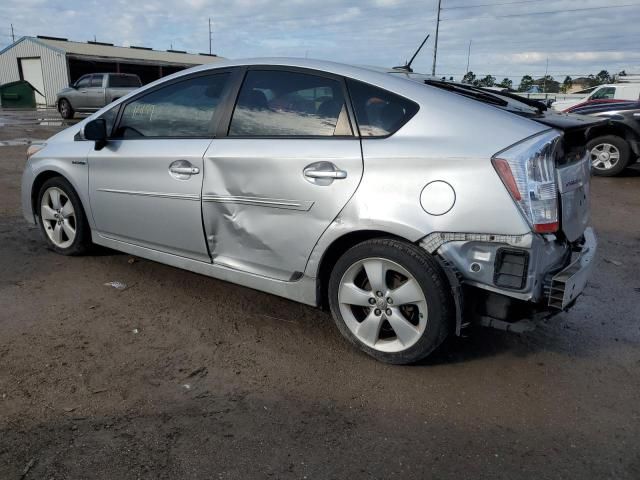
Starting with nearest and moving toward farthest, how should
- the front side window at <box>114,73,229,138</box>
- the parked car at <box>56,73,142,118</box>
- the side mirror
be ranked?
the front side window at <box>114,73,229,138</box>, the side mirror, the parked car at <box>56,73,142,118</box>

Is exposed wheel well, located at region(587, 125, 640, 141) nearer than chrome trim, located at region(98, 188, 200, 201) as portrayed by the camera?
No

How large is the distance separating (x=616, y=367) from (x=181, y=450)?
251 centimetres


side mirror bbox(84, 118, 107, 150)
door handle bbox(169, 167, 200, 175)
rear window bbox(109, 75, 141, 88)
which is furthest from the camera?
rear window bbox(109, 75, 141, 88)

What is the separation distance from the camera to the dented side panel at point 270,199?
3.01 meters

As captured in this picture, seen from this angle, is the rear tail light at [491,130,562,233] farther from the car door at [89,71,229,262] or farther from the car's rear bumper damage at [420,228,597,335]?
the car door at [89,71,229,262]

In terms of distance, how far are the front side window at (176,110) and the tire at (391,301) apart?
1.40m

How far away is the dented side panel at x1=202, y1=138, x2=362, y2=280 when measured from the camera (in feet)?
9.88

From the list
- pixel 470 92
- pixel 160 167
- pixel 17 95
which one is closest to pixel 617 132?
pixel 470 92

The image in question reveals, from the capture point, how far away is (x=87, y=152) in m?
4.24

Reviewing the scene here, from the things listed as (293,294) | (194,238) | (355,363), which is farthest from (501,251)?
(194,238)

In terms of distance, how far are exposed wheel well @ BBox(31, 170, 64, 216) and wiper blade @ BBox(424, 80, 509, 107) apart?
10.5 feet

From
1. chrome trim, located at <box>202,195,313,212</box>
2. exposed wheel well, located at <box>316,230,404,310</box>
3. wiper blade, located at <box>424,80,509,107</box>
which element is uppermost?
wiper blade, located at <box>424,80,509,107</box>

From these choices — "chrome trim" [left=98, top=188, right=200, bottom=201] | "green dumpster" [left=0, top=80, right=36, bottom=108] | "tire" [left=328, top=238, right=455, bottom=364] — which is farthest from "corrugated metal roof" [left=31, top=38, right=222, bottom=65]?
"tire" [left=328, top=238, right=455, bottom=364]

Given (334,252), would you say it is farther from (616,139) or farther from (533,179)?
(616,139)
